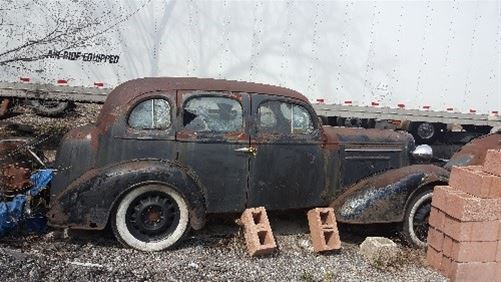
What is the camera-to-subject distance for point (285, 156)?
5660 mm

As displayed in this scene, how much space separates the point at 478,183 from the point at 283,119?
215 cm

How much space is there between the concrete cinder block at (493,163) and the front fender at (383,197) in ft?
2.95

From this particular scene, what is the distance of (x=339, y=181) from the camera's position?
5.96m

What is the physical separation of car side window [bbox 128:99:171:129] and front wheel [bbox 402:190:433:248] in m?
2.91

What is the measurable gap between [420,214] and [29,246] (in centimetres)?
421

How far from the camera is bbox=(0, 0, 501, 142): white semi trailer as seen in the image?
10.2m

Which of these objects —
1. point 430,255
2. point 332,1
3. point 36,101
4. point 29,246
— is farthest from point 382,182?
point 36,101

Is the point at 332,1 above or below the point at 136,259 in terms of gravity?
above

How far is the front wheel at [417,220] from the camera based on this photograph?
5.73 metres

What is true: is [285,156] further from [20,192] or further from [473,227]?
[20,192]

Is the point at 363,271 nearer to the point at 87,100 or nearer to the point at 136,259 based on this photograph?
the point at 136,259

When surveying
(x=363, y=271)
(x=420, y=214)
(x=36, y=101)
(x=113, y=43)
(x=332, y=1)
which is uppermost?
(x=332, y=1)

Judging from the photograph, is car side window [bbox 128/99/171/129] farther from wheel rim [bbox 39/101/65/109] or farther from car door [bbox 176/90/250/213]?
wheel rim [bbox 39/101/65/109]

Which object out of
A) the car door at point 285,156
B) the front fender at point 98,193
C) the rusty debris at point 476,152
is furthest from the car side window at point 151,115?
the rusty debris at point 476,152
